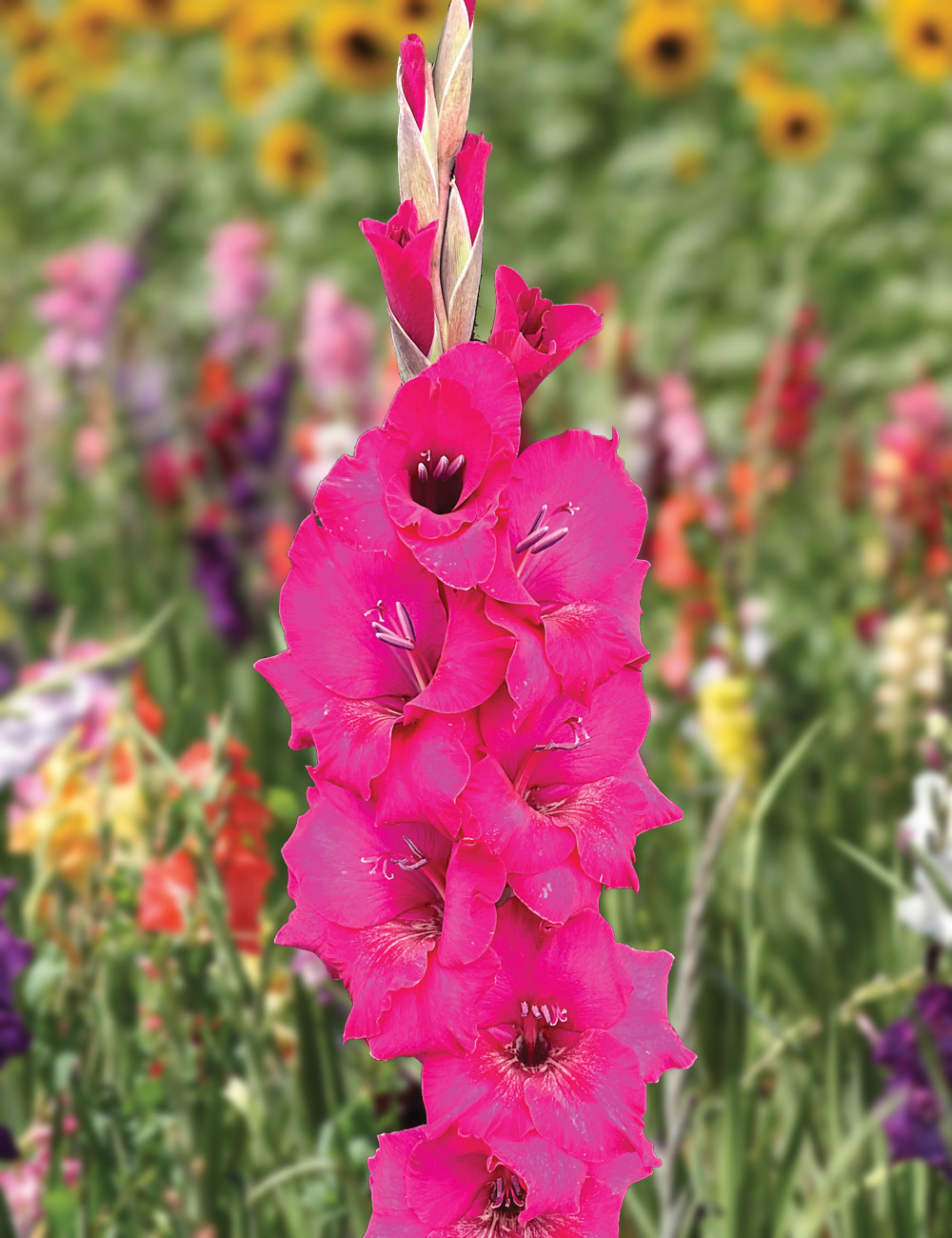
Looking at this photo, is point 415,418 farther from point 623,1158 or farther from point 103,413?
point 103,413

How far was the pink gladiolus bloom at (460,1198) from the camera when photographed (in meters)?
0.93

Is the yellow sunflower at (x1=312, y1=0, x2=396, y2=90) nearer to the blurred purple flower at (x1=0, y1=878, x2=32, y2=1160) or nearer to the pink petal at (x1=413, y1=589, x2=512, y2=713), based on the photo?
the blurred purple flower at (x1=0, y1=878, x2=32, y2=1160)

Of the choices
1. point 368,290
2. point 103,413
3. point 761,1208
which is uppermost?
point 368,290

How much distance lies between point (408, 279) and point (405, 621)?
0.23 m

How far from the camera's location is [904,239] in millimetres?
5777

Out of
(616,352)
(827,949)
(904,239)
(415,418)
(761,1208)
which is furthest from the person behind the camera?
(904,239)

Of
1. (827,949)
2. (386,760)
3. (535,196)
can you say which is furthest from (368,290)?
(386,760)

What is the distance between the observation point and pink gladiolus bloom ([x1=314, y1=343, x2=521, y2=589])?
0.86 m

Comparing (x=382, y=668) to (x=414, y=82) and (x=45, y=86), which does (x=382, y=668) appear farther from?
(x=45, y=86)

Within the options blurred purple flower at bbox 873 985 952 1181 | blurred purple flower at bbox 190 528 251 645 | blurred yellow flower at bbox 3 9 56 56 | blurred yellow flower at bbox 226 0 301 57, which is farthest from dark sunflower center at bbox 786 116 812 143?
blurred purple flower at bbox 873 985 952 1181

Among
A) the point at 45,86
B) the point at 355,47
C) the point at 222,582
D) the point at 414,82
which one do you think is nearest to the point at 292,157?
the point at 355,47

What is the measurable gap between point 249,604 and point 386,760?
2.71 meters

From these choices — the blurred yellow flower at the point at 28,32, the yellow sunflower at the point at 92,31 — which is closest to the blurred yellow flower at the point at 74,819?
the yellow sunflower at the point at 92,31

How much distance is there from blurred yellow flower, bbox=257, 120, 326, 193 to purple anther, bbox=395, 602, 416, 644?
19.8 feet
